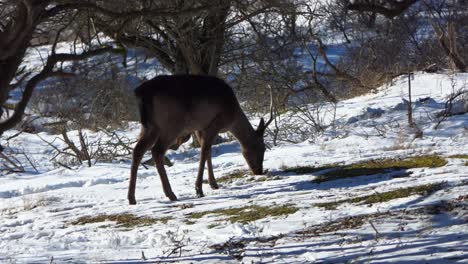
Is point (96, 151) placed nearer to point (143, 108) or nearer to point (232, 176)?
point (232, 176)

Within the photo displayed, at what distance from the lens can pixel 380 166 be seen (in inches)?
376

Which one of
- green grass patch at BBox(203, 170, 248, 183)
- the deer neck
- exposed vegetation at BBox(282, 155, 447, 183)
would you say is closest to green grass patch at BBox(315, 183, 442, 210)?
exposed vegetation at BBox(282, 155, 447, 183)

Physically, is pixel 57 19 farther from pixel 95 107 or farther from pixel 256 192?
pixel 95 107

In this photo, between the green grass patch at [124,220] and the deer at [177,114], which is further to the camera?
the deer at [177,114]

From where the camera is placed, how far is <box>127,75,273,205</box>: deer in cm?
980

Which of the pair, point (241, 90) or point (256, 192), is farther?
point (241, 90)

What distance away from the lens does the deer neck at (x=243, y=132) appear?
445 inches

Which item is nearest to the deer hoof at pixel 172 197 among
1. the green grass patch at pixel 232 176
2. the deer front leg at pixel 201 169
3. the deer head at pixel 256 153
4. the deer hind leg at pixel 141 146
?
the deer front leg at pixel 201 169

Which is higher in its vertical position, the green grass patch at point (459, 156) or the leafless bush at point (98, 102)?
the leafless bush at point (98, 102)

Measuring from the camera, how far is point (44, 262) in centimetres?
630

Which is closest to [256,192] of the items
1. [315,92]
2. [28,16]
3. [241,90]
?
[28,16]

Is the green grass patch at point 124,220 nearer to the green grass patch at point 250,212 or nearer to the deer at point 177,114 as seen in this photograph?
the green grass patch at point 250,212

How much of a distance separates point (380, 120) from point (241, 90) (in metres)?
4.64

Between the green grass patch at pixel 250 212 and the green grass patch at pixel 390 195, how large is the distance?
37 cm
